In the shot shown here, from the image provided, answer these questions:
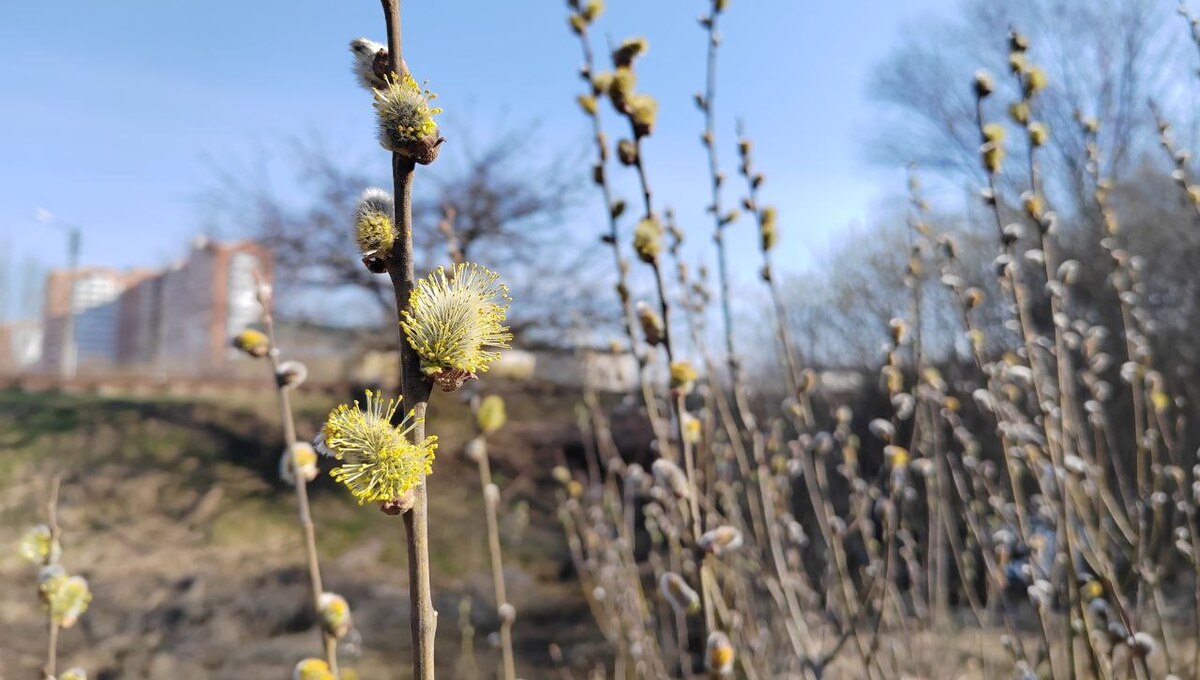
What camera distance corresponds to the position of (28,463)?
8.65 meters

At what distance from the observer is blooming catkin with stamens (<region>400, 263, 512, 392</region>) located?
0.53 meters

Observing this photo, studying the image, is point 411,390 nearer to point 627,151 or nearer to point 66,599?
point 627,151

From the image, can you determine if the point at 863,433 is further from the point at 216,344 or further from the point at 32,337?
the point at 32,337

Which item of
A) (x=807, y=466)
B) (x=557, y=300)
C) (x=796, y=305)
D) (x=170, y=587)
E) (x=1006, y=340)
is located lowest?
(x=170, y=587)

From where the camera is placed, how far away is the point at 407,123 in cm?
55

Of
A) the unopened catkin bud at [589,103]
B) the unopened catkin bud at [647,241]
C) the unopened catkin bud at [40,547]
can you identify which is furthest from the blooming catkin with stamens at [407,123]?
the unopened catkin bud at [40,547]

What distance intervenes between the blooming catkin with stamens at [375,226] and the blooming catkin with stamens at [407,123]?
1.5 inches

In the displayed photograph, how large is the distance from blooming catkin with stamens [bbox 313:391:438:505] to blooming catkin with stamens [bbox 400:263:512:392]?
0.04m

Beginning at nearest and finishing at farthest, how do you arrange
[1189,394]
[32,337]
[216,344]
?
[1189,394]
[216,344]
[32,337]

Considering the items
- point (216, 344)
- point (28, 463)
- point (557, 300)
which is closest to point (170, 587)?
point (28, 463)

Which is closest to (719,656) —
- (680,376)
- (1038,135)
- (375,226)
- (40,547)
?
(680,376)

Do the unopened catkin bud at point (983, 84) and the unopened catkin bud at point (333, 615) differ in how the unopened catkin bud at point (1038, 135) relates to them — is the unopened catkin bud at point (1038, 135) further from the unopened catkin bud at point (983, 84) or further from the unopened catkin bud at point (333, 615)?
the unopened catkin bud at point (333, 615)

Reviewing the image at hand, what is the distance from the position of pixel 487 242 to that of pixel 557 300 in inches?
42.3

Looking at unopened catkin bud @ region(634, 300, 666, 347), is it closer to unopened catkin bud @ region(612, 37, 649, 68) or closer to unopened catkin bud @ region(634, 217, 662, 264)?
unopened catkin bud @ region(634, 217, 662, 264)
